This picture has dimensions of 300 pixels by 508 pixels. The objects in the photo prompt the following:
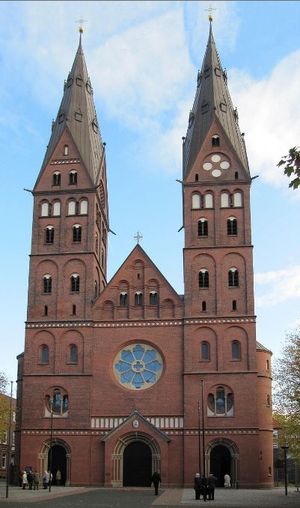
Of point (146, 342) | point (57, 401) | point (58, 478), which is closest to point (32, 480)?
point (58, 478)

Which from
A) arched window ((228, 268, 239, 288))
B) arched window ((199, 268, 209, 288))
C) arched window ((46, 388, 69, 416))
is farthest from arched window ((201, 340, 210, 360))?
arched window ((46, 388, 69, 416))

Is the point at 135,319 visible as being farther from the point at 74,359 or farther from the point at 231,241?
the point at 231,241

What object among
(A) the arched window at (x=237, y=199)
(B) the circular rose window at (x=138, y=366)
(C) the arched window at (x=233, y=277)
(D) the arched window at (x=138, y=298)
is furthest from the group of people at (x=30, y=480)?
(A) the arched window at (x=237, y=199)

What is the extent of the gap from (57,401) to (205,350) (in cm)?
1279

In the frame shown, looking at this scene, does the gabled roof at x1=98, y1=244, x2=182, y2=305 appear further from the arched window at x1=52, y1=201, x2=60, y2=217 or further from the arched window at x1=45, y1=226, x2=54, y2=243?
the arched window at x1=52, y1=201, x2=60, y2=217

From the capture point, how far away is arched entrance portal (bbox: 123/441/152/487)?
54.4m

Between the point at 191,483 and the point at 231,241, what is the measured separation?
20.1 metres

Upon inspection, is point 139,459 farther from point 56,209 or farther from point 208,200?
point 56,209

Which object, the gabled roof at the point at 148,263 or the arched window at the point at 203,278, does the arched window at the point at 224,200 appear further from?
the gabled roof at the point at 148,263

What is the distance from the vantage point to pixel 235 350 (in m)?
56.3

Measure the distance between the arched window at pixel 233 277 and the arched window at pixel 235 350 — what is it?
4859mm

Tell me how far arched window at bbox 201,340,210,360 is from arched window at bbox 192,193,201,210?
11987mm

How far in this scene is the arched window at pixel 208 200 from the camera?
200 ft

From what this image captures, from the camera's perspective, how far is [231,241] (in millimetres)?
59500
